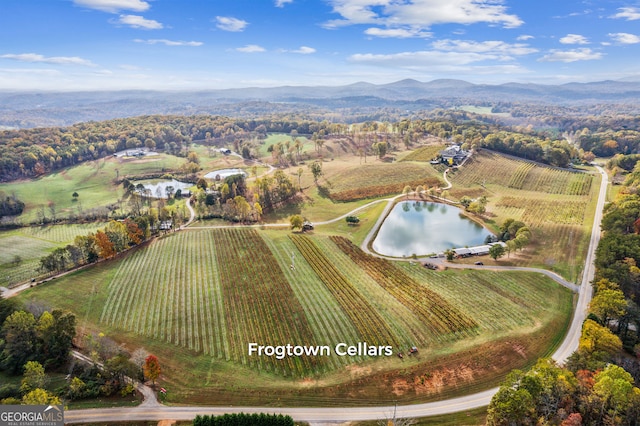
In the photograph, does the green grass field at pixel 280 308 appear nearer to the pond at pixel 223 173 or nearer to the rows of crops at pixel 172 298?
the rows of crops at pixel 172 298

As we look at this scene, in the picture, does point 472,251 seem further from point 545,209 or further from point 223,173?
point 223,173

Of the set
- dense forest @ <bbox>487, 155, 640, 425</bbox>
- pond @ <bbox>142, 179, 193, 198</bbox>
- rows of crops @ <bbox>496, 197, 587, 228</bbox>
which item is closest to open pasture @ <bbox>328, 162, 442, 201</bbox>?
rows of crops @ <bbox>496, 197, 587, 228</bbox>

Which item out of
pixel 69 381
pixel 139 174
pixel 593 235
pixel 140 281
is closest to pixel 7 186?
pixel 139 174

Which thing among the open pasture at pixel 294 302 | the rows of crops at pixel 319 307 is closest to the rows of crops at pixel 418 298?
the open pasture at pixel 294 302

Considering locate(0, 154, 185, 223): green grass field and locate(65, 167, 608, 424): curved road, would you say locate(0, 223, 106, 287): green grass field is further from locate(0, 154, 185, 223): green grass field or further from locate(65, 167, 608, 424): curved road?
locate(65, 167, 608, 424): curved road

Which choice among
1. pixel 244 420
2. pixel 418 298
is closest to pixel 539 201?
pixel 418 298

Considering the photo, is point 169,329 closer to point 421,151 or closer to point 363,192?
point 363,192
